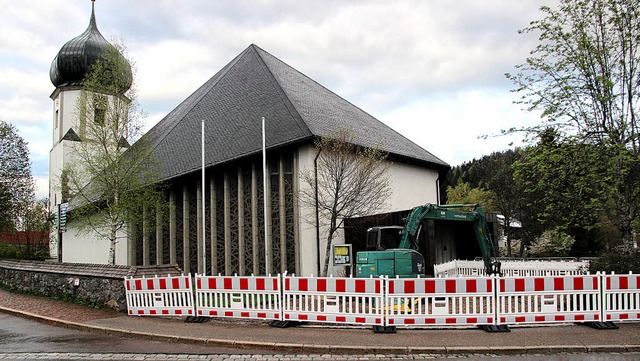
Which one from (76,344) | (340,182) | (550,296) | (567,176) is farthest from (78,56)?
(550,296)

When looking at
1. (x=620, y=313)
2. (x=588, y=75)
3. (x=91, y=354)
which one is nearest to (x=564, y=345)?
(x=620, y=313)

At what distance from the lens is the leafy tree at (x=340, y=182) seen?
22094 mm

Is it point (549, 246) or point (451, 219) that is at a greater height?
point (451, 219)

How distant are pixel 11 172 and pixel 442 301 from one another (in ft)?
129

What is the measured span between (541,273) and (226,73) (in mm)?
21087

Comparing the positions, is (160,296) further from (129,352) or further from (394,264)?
(394,264)

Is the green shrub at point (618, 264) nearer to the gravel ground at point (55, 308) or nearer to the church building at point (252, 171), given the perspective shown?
the church building at point (252, 171)

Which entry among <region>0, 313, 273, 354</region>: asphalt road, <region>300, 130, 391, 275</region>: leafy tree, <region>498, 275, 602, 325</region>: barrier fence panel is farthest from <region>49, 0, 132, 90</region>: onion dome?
<region>498, 275, 602, 325</region>: barrier fence panel

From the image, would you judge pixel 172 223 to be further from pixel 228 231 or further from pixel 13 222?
pixel 13 222

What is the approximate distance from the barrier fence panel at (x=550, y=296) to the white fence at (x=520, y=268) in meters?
7.75

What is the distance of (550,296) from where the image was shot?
466 inches

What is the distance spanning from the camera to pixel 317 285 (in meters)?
12.1

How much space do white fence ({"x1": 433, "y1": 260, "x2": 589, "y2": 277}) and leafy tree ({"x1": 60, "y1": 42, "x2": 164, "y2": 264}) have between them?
44.6 feet

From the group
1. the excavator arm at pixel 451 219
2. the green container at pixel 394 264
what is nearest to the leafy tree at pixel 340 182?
the excavator arm at pixel 451 219
